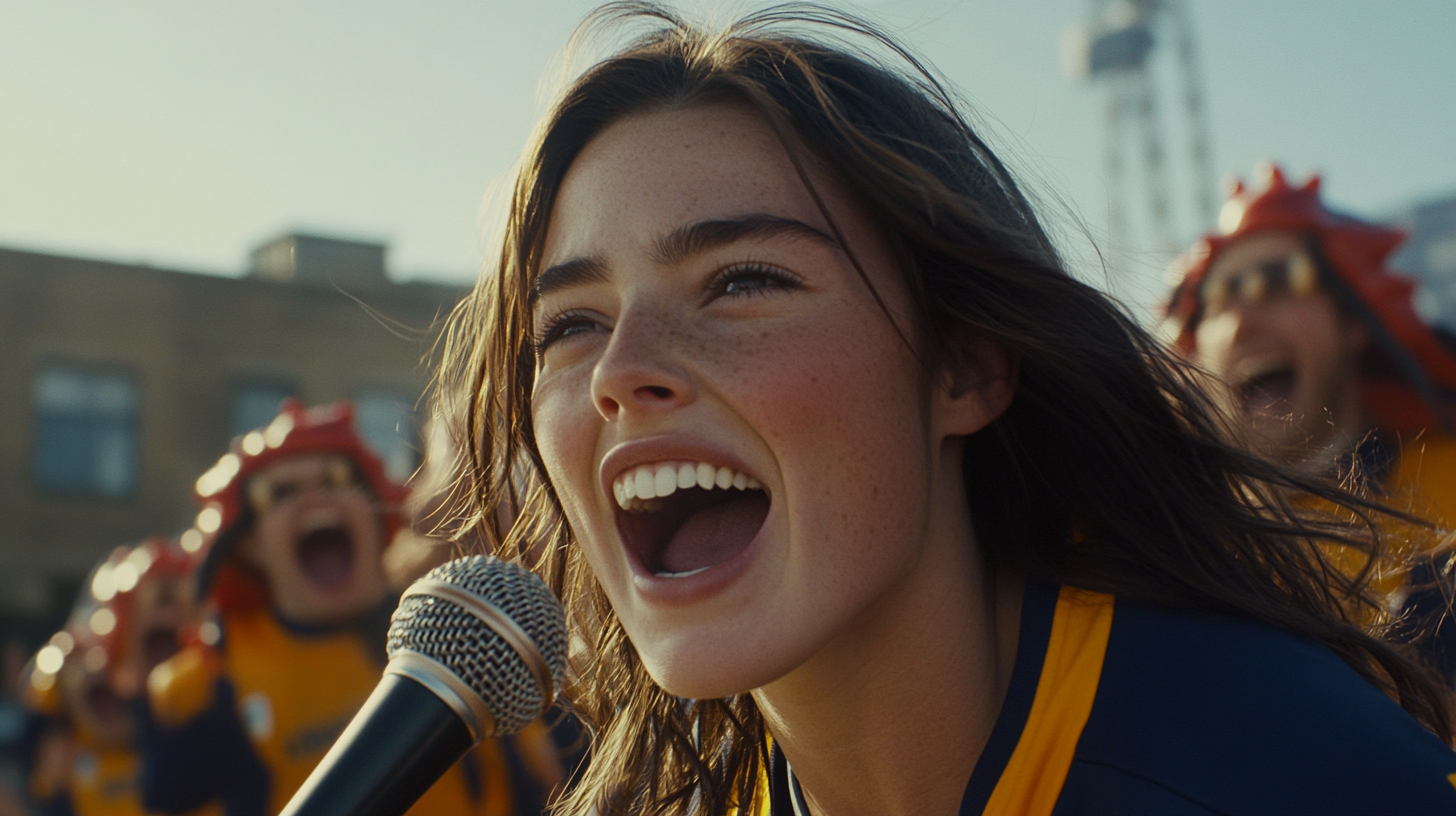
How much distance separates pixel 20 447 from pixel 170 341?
2849 mm

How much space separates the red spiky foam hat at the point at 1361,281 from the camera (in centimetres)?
461

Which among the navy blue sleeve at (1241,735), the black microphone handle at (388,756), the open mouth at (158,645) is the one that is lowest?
the navy blue sleeve at (1241,735)

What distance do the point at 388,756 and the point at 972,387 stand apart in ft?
3.57

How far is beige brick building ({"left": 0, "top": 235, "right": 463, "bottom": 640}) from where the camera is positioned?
2152 cm

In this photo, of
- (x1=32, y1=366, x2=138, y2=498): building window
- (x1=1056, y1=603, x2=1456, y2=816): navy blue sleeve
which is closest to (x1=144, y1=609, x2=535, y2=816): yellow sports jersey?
(x1=1056, y1=603, x2=1456, y2=816): navy blue sleeve

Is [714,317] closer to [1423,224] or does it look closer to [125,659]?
[125,659]

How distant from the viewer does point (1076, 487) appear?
7.43ft

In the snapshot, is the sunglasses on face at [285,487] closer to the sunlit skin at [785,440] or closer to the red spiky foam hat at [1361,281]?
the red spiky foam hat at [1361,281]

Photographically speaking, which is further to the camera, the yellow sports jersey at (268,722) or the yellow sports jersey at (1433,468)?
the yellow sports jersey at (268,722)

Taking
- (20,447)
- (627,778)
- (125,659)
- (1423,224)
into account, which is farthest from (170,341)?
(1423,224)

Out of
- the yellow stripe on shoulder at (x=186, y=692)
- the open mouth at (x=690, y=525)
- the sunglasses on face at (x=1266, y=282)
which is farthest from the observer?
the yellow stripe on shoulder at (x=186, y=692)

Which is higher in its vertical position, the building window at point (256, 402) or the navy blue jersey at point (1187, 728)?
the building window at point (256, 402)

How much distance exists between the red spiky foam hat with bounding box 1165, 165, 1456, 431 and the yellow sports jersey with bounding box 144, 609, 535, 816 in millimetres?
3125

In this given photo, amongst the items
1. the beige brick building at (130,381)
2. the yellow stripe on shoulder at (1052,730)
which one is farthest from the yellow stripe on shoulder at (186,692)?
the beige brick building at (130,381)
